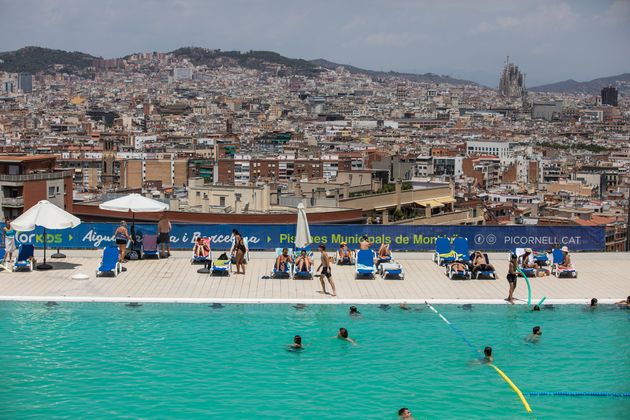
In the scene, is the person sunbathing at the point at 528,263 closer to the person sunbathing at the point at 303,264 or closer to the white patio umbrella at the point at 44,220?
the person sunbathing at the point at 303,264

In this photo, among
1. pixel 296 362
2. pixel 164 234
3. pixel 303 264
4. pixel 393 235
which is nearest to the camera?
pixel 296 362

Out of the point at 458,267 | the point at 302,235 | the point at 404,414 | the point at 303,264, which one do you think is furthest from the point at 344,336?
the point at 302,235

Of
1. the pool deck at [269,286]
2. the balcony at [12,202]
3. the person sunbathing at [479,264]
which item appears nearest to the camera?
the pool deck at [269,286]

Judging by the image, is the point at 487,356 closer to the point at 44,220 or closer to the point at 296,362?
the point at 296,362

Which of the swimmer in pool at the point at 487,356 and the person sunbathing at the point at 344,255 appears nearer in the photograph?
the swimmer in pool at the point at 487,356

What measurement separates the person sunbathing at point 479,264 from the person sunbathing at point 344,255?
237 centimetres

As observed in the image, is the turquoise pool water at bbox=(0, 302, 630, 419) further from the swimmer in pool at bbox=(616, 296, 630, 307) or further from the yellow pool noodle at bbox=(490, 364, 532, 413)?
the swimmer in pool at bbox=(616, 296, 630, 307)

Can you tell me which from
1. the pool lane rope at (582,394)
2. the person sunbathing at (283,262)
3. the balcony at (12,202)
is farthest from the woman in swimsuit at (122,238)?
the balcony at (12,202)

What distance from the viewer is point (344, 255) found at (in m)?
17.1

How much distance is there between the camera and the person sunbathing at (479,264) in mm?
15750

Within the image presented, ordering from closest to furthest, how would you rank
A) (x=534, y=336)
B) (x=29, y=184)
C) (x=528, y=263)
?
(x=534, y=336) → (x=528, y=263) → (x=29, y=184)

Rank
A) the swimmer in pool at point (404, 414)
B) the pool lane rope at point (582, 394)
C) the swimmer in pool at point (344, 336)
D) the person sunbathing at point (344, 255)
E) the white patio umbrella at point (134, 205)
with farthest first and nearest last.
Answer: the white patio umbrella at point (134, 205) < the person sunbathing at point (344, 255) < the swimmer in pool at point (344, 336) < the pool lane rope at point (582, 394) < the swimmer in pool at point (404, 414)

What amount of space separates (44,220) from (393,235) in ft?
22.0

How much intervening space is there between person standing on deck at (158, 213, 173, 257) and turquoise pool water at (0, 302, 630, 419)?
3.69 metres
